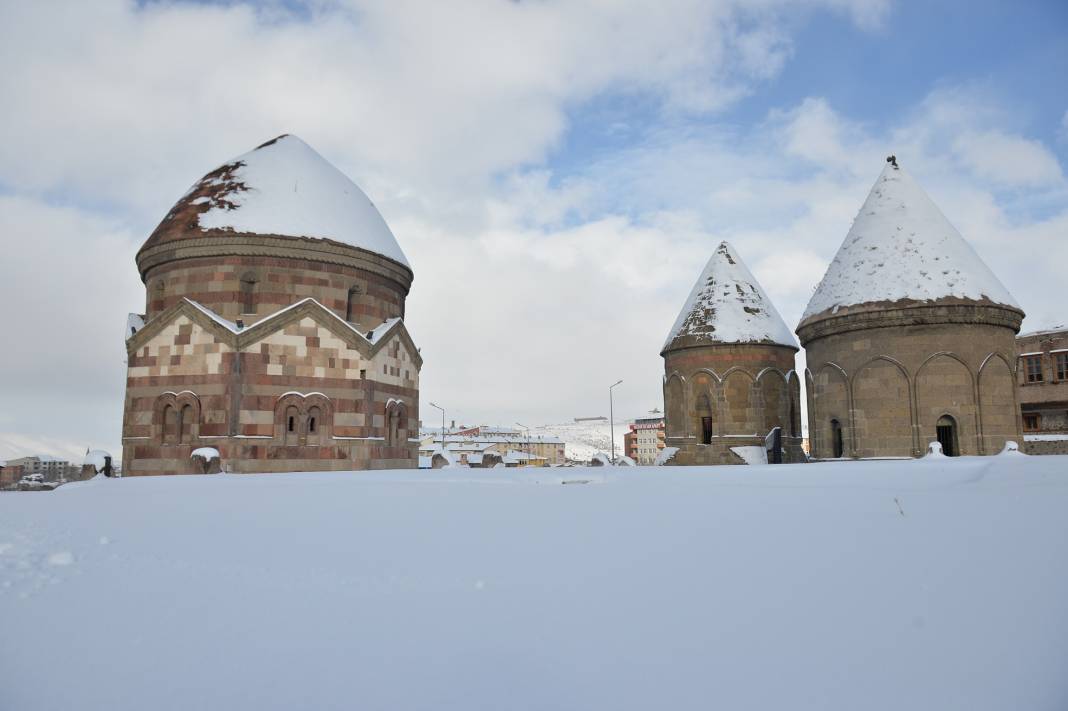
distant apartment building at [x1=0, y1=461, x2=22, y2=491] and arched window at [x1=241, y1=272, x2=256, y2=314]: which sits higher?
arched window at [x1=241, y1=272, x2=256, y2=314]

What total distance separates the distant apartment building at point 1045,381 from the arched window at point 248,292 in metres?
33.9

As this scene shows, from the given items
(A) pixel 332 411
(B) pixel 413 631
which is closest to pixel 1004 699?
(B) pixel 413 631

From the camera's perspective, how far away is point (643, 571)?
15.3 feet

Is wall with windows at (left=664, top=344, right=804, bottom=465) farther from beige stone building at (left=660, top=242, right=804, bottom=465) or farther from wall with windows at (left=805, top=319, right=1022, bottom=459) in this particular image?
wall with windows at (left=805, top=319, right=1022, bottom=459)

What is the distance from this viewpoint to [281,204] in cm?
2041

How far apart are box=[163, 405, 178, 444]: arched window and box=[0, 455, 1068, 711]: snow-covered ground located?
1267 cm

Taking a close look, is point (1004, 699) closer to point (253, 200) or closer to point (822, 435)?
point (822, 435)

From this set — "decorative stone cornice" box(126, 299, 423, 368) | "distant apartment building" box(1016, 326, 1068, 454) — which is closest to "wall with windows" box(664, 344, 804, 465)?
"decorative stone cornice" box(126, 299, 423, 368)

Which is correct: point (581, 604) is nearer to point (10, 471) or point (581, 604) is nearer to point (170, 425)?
point (170, 425)

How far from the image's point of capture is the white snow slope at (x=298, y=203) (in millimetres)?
19875

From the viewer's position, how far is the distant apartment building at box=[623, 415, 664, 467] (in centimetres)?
10975

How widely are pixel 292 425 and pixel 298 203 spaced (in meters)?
6.56

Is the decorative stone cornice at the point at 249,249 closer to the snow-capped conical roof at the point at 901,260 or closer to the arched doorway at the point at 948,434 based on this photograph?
the snow-capped conical roof at the point at 901,260

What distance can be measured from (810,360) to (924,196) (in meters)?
5.85
